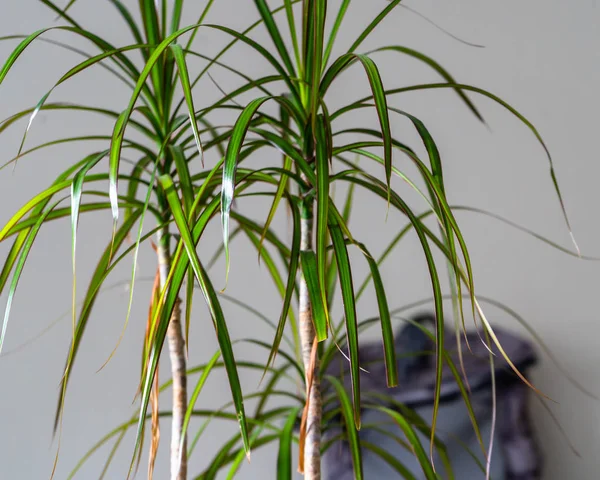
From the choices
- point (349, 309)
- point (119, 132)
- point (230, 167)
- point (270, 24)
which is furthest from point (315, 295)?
point (270, 24)

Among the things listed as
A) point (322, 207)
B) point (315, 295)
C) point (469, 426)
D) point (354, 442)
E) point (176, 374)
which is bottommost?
point (469, 426)

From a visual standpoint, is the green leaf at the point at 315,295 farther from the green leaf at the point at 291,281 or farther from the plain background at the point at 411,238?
the plain background at the point at 411,238

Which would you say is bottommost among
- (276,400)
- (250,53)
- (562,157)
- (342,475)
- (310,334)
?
(342,475)

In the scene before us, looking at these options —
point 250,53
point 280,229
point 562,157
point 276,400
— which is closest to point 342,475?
point 276,400

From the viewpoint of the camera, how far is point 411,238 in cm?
181

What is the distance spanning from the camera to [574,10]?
1727mm

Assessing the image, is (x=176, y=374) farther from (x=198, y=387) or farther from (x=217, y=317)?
(x=217, y=317)

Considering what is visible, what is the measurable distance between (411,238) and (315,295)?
3.44 feet

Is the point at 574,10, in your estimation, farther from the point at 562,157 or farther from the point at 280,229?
the point at 280,229

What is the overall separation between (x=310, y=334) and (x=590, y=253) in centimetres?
106

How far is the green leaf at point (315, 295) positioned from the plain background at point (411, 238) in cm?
91

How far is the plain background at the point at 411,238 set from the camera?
160 centimetres

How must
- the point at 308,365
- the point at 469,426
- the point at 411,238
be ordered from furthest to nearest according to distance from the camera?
the point at 411,238
the point at 469,426
the point at 308,365

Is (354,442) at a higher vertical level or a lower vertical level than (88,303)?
lower
